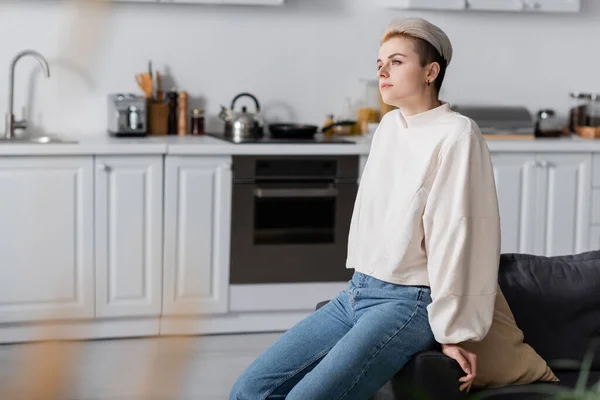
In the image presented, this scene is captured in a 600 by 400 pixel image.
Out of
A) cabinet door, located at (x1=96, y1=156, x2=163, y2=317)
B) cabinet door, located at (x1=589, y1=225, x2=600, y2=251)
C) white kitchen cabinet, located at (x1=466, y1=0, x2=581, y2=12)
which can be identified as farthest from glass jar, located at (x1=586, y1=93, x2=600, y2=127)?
cabinet door, located at (x1=96, y1=156, x2=163, y2=317)

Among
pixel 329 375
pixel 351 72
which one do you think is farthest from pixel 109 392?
pixel 351 72

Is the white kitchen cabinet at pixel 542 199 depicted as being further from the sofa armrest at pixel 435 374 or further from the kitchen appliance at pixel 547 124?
the sofa armrest at pixel 435 374

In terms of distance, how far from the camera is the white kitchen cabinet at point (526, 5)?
482 centimetres

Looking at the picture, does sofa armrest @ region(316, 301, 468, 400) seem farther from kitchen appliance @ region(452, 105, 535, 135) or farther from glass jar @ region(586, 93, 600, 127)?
glass jar @ region(586, 93, 600, 127)

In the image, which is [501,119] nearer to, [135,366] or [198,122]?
[198,122]

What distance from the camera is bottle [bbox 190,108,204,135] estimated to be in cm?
469

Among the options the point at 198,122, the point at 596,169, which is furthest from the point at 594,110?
the point at 198,122

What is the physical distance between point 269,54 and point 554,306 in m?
2.62

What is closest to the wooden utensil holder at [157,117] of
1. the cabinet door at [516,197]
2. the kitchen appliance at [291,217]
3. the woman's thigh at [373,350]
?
the kitchen appliance at [291,217]

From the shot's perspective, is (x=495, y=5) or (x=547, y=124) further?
(x=547, y=124)

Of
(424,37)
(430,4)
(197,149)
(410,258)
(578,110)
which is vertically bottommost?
(410,258)

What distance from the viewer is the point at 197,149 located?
4242mm

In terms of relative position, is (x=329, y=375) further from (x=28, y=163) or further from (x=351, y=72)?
→ (x=351, y=72)

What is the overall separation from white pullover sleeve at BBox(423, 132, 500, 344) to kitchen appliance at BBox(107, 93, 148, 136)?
2.57 m
